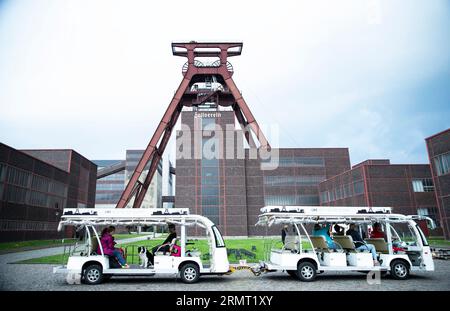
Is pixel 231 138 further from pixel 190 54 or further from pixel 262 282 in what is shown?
pixel 262 282

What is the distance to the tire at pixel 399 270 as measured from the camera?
964 centimetres

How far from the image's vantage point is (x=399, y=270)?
31.8ft

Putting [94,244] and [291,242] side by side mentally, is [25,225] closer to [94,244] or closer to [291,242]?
[94,244]

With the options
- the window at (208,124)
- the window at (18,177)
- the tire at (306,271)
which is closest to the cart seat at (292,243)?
the tire at (306,271)

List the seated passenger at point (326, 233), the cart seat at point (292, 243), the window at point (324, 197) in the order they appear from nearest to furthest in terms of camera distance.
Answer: the cart seat at point (292, 243), the seated passenger at point (326, 233), the window at point (324, 197)

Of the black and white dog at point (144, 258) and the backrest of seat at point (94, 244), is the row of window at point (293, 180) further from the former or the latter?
the backrest of seat at point (94, 244)

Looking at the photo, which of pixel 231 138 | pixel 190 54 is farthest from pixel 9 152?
pixel 231 138

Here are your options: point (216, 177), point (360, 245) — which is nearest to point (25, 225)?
point (216, 177)

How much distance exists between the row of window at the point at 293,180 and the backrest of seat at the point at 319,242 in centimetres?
4441

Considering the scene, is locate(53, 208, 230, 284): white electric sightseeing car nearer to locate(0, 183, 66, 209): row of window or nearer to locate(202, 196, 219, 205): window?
locate(0, 183, 66, 209): row of window

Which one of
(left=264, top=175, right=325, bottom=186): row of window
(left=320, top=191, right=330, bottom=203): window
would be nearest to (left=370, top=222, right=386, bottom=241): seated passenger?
(left=320, top=191, right=330, bottom=203): window

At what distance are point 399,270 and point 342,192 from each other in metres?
39.4

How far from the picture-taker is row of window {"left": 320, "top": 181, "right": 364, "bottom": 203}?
138 feet

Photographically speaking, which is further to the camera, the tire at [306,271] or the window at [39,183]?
the window at [39,183]
